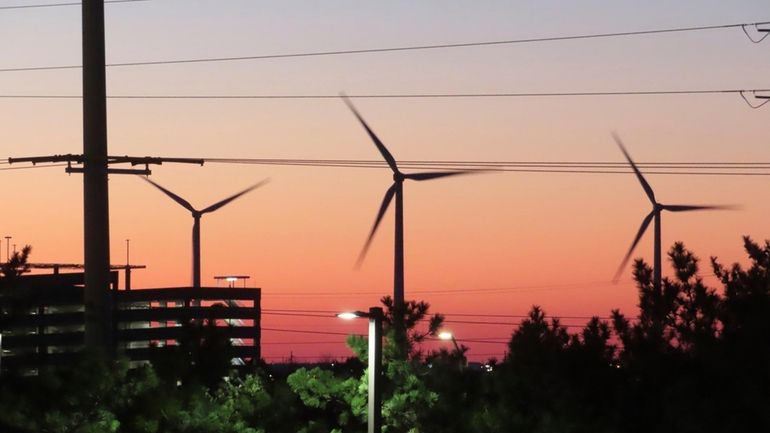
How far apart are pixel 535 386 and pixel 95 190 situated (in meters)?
14.2

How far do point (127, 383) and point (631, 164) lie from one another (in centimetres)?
3920

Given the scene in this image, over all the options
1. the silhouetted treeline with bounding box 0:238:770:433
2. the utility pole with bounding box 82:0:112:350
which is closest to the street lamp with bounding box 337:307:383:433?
the silhouetted treeline with bounding box 0:238:770:433

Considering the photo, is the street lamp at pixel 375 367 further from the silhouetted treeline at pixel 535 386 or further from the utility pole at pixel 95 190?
the utility pole at pixel 95 190

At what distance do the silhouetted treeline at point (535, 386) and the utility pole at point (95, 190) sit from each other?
2459mm

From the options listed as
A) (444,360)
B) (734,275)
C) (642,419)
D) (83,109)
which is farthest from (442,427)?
(83,109)

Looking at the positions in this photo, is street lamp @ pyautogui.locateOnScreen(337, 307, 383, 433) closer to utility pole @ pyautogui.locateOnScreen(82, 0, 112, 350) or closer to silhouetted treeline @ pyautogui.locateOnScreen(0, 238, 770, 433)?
silhouetted treeline @ pyautogui.locateOnScreen(0, 238, 770, 433)

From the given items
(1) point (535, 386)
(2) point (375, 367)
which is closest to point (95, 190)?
(2) point (375, 367)

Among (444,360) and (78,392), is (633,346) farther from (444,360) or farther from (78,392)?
(78,392)

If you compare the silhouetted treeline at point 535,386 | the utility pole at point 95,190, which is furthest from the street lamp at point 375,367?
the utility pole at point 95,190

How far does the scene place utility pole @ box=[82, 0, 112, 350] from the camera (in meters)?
46.0

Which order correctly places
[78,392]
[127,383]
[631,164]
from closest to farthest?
[78,392]
[127,383]
[631,164]

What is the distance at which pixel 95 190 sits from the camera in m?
47.0

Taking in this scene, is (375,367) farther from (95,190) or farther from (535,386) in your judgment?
(95,190)

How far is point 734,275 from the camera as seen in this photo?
43.7 metres
